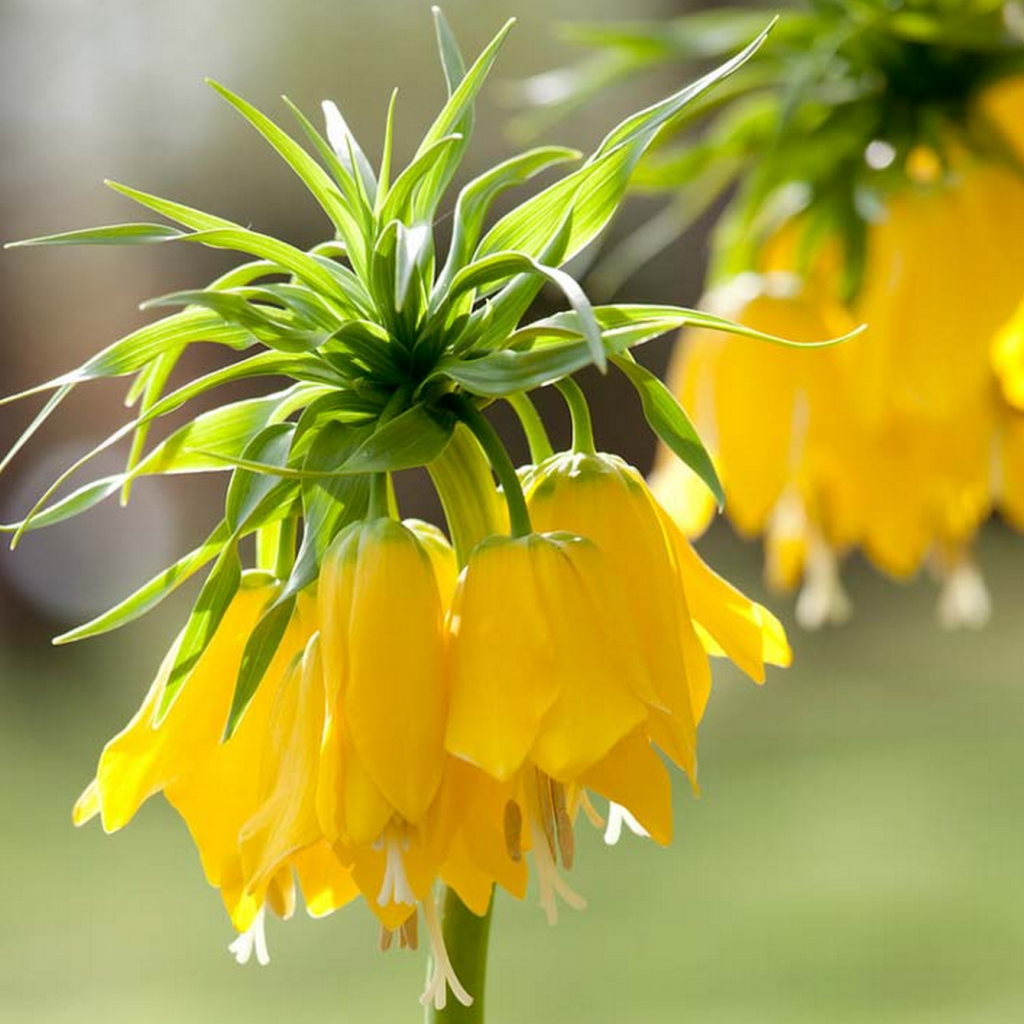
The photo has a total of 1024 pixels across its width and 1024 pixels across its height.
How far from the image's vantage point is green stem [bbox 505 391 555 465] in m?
0.48

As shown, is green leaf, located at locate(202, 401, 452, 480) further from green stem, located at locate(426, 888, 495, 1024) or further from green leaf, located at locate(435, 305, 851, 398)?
green stem, located at locate(426, 888, 495, 1024)

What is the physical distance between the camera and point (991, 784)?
11.9ft

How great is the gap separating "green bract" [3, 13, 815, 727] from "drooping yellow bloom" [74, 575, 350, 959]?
0.06 ft

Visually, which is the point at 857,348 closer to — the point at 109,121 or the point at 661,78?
the point at 109,121

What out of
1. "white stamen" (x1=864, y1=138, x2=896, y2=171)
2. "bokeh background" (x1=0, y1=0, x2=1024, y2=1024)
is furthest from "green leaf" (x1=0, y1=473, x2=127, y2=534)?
"bokeh background" (x1=0, y1=0, x2=1024, y2=1024)

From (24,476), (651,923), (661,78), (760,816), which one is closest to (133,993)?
(651,923)

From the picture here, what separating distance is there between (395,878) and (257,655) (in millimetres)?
65

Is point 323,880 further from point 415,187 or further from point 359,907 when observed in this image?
point 359,907

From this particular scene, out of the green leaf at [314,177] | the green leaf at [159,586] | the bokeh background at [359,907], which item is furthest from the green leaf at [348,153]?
the bokeh background at [359,907]

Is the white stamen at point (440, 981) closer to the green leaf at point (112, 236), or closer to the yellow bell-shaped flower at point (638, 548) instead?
the yellow bell-shaped flower at point (638, 548)

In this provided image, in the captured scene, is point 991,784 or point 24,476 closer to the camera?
point 991,784

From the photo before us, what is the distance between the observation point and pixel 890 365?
1.06 metres

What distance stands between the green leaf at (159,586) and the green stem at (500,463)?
0.22 ft

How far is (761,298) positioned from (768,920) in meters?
2.03
